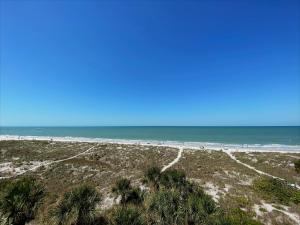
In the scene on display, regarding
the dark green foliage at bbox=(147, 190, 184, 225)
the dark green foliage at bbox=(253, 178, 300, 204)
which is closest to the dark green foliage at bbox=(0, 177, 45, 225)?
the dark green foliage at bbox=(147, 190, 184, 225)

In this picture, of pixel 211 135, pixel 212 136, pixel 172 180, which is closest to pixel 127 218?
pixel 172 180

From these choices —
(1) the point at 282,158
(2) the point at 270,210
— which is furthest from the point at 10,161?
(1) the point at 282,158

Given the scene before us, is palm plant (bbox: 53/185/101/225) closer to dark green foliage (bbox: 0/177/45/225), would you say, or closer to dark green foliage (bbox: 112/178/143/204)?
dark green foliage (bbox: 0/177/45/225)

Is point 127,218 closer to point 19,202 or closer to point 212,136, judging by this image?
point 19,202

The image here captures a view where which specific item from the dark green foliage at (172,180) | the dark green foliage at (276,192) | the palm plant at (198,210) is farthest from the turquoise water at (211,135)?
the palm plant at (198,210)

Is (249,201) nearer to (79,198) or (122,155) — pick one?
(79,198)

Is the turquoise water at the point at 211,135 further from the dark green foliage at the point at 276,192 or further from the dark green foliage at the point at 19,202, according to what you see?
the dark green foliage at the point at 19,202
